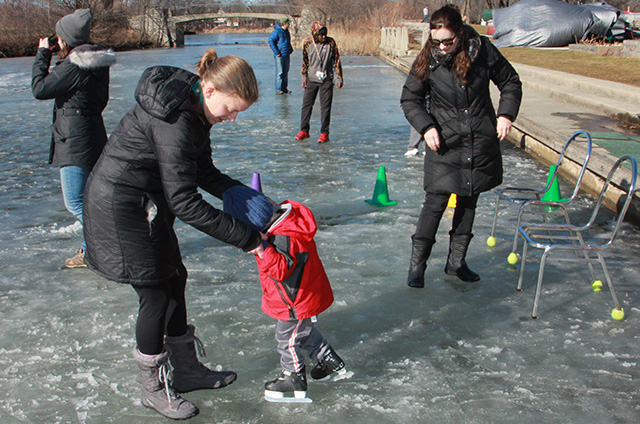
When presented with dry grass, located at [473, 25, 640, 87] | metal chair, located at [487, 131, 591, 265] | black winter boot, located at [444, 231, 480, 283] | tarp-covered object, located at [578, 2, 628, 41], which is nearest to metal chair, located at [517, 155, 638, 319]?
metal chair, located at [487, 131, 591, 265]

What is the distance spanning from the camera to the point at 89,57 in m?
4.35

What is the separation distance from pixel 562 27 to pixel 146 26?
43679mm

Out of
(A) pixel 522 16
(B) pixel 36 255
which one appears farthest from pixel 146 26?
(B) pixel 36 255

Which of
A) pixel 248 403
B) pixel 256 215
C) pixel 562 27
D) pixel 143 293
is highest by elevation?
pixel 562 27

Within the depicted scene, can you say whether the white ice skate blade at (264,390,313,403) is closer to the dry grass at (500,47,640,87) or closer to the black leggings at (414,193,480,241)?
the black leggings at (414,193,480,241)

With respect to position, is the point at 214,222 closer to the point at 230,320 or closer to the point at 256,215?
the point at 256,215

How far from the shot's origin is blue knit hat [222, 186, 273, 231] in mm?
2689

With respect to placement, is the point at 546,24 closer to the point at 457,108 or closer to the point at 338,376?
the point at 457,108

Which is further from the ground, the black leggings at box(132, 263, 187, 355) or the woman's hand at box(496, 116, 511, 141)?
the woman's hand at box(496, 116, 511, 141)

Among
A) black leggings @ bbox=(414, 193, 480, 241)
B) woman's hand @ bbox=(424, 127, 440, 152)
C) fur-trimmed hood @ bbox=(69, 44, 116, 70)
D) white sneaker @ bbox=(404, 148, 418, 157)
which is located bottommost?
white sneaker @ bbox=(404, 148, 418, 157)

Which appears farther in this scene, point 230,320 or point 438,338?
point 230,320

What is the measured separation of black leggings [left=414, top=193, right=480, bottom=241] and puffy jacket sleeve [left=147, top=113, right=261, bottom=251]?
2129mm

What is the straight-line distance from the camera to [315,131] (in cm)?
1122

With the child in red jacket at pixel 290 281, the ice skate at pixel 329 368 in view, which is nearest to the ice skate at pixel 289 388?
the child in red jacket at pixel 290 281
